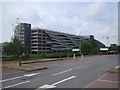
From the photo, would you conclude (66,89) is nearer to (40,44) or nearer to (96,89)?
(96,89)

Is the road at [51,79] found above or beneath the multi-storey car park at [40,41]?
beneath

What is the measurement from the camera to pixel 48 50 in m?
96.8

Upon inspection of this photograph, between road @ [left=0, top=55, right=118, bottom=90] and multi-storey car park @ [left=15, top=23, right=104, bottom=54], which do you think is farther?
multi-storey car park @ [left=15, top=23, right=104, bottom=54]

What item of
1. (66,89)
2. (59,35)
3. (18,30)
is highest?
(59,35)

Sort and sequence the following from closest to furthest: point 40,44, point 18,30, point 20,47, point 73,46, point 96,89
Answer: point 96,89 < point 20,47 < point 18,30 < point 40,44 < point 73,46

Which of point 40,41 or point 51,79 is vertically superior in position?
point 40,41

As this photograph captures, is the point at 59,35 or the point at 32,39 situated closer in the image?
the point at 32,39

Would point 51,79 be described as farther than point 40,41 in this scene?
No

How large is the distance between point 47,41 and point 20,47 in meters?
80.9

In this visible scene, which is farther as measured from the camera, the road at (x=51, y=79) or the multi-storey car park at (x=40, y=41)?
the multi-storey car park at (x=40, y=41)

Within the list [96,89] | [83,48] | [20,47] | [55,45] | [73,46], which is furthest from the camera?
[73,46]

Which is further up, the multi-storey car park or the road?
the multi-storey car park

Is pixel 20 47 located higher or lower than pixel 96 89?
higher

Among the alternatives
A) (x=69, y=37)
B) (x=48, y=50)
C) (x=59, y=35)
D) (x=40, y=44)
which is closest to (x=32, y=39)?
(x=40, y=44)
